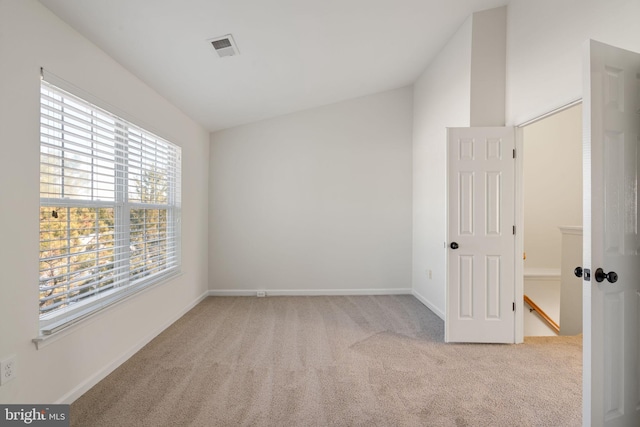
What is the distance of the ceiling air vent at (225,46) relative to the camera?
8.80ft

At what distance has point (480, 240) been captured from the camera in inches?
126

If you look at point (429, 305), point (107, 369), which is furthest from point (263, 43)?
point (429, 305)

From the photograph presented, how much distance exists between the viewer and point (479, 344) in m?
3.18

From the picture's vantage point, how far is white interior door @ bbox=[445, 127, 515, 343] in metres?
3.18

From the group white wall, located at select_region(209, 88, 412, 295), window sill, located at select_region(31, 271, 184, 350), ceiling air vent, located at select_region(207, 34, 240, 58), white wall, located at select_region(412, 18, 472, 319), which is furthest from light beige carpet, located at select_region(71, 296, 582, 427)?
ceiling air vent, located at select_region(207, 34, 240, 58)

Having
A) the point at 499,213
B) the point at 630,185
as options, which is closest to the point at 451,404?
the point at 630,185

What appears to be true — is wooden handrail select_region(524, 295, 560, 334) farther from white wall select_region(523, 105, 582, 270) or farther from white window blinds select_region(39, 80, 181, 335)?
white window blinds select_region(39, 80, 181, 335)

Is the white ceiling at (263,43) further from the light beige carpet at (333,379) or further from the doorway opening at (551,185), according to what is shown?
the light beige carpet at (333,379)

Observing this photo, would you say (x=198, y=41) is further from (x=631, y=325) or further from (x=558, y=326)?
(x=558, y=326)

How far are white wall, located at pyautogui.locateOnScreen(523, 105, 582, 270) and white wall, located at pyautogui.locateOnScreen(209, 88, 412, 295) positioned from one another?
1749 mm

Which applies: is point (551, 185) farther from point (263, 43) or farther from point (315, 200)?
point (263, 43)

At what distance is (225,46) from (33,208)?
5.99ft

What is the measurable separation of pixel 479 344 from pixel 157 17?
375cm

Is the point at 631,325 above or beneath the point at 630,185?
beneath
